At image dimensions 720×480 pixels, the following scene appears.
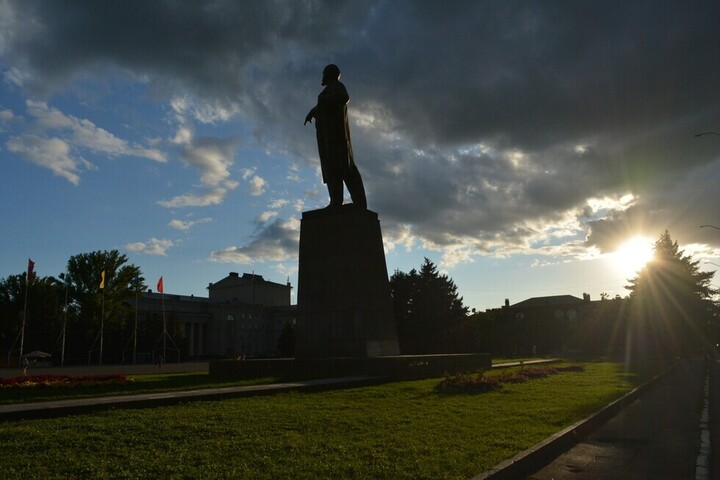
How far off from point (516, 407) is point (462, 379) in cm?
334

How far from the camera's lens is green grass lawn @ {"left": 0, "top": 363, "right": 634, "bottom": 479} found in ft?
20.3

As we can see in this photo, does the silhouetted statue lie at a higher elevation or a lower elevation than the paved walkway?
higher

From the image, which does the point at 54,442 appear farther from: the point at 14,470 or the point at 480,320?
the point at 480,320

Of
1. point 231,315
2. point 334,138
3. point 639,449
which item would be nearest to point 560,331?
point 231,315

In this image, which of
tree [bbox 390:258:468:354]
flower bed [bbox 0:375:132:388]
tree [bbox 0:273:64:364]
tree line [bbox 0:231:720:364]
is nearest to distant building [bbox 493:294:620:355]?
tree line [bbox 0:231:720:364]

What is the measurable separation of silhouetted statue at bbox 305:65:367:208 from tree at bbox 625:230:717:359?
137 ft

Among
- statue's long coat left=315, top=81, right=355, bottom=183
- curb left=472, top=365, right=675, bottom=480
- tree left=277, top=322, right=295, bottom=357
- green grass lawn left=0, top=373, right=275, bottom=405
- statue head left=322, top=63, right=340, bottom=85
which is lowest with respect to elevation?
curb left=472, top=365, right=675, bottom=480

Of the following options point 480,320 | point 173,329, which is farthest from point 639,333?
point 173,329

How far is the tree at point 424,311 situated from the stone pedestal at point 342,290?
2867cm

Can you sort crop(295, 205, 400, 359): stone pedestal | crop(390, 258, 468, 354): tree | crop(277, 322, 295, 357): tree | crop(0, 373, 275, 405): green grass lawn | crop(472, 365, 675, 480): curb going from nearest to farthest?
crop(472, 365, 675, 480): curb < crop(0, 373, 275, 405): green grass lawn < crop(295, 205, 400, 359): stone pedestal < crop(390, 258, 468, 354): tree < crop(277, 322, 295, 357): tree

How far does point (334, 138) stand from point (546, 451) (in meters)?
14.9

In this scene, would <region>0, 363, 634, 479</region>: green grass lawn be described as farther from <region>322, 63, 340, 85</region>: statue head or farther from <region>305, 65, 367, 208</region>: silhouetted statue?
<region>322, 63, 340, 85</region>: statue head

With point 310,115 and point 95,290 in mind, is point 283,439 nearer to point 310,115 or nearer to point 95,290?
point 310,115

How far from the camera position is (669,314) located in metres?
52.1
